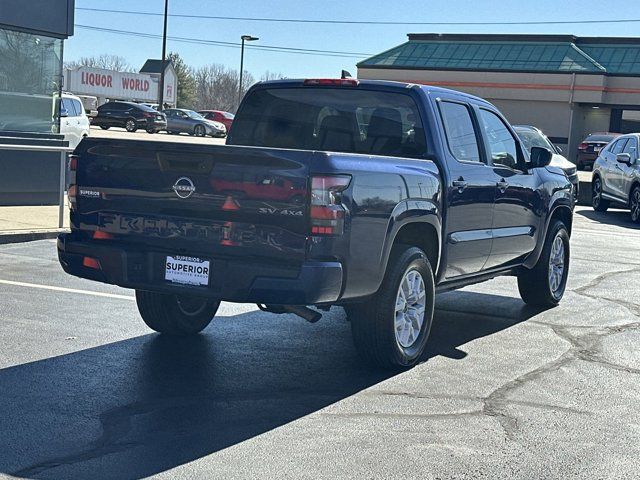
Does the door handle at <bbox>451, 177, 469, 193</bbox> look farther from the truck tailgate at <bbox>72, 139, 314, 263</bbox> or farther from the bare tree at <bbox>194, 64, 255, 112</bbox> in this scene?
the bare tree at <bbox>194, 64, 255, 112</bbox>

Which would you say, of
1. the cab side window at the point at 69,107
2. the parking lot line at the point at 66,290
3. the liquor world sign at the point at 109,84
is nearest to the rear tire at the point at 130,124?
the liquor world sign at the point at 109,84

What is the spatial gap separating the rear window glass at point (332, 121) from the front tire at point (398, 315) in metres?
0.97

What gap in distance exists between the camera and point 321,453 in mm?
5141

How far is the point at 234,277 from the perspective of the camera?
616cm

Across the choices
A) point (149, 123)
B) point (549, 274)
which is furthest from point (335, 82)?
point (149, 123)

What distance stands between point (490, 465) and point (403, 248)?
225 centimetres

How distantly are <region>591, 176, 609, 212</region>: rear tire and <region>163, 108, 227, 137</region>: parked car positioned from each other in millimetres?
34277

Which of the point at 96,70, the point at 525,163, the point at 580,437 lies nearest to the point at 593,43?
→ the point at 96,70

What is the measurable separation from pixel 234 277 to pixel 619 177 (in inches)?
643

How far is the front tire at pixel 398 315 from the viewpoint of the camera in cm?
680

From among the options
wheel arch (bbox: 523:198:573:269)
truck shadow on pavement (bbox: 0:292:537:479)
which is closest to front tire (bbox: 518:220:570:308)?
wheel arch (bbox: 523:198:573:269)

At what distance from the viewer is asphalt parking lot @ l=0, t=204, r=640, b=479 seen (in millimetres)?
5027

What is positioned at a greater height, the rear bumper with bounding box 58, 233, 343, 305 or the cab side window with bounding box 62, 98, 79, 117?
the cab side window with bounding box 62, 98, 79, 117

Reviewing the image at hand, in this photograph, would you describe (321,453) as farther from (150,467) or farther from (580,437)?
(580,437)
